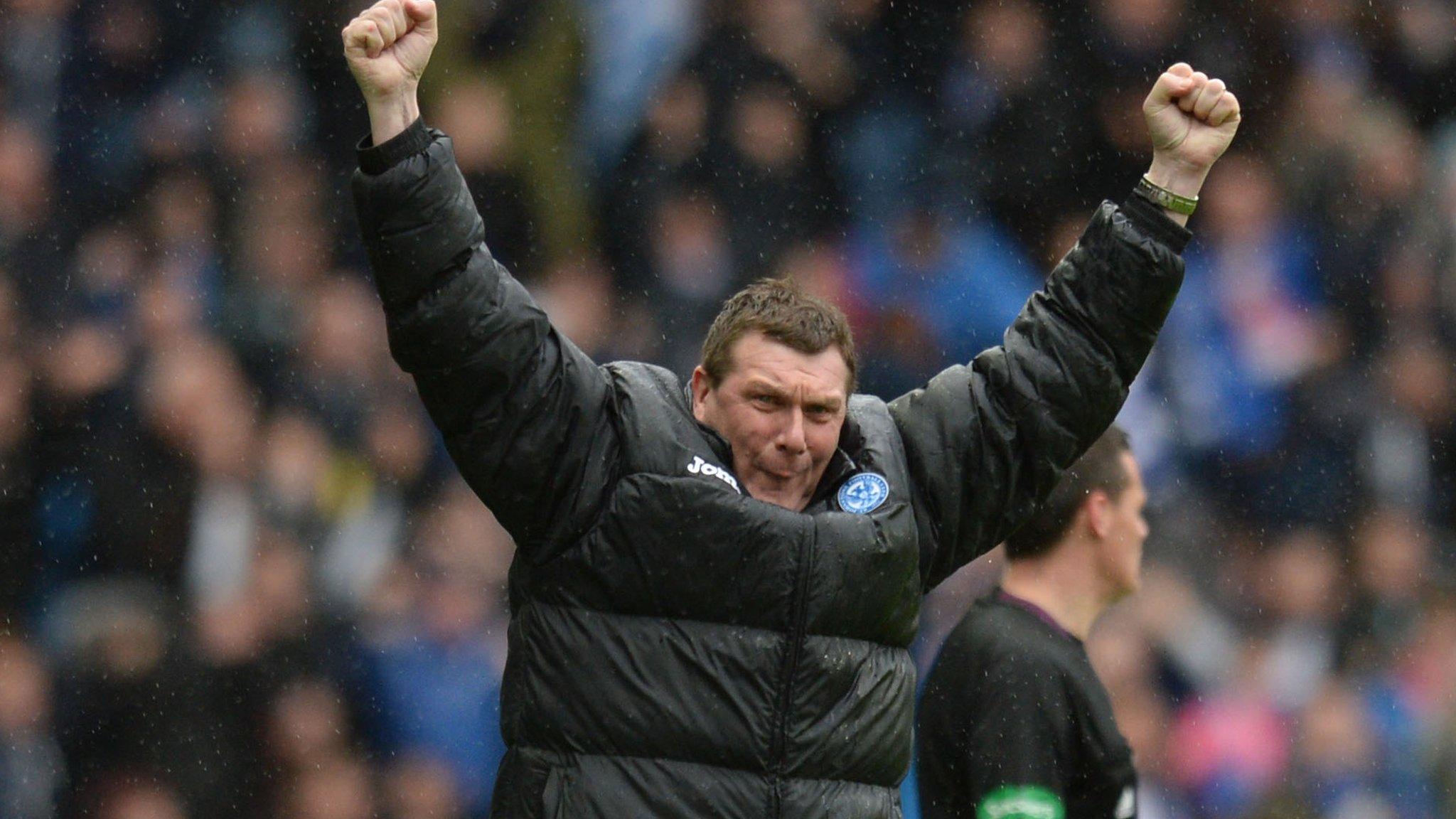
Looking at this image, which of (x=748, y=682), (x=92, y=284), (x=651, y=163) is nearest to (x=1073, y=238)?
(x=651, y=163)

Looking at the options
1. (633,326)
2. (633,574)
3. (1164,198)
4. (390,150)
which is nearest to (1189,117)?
(1164,198)

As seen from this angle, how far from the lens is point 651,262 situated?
556cm

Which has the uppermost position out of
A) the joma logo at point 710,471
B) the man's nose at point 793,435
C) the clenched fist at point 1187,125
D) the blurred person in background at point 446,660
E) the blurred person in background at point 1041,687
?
the clenched fist at point 1187,125

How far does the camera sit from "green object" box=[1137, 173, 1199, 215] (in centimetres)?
287

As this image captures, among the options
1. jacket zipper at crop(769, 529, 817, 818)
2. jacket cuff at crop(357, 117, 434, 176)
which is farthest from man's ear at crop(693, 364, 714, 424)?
jacket cuff at crop(357, 117, 434, 176)

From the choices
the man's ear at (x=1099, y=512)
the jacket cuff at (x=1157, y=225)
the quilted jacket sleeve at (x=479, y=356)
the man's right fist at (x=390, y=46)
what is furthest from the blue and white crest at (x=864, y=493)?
the man's ear at (x=1099, y=512)

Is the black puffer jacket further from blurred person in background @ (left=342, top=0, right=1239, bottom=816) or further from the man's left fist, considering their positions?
the man's left fist

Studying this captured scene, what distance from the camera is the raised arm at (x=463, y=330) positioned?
2492 millimetres

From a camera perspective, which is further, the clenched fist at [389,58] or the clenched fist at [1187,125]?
the clenched fist at [1187,125]

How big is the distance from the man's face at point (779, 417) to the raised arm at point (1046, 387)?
20cm

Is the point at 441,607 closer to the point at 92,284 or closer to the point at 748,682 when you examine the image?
the point at 92,284

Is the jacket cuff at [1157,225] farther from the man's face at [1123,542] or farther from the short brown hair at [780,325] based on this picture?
the man's face at [1123,542]

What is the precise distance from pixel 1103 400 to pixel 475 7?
127 inches

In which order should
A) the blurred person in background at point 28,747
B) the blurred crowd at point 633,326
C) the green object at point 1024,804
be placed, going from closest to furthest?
the green object at point 1024,804, the blurred person in background at point 28,747, the blurred crowd at point 633,326
